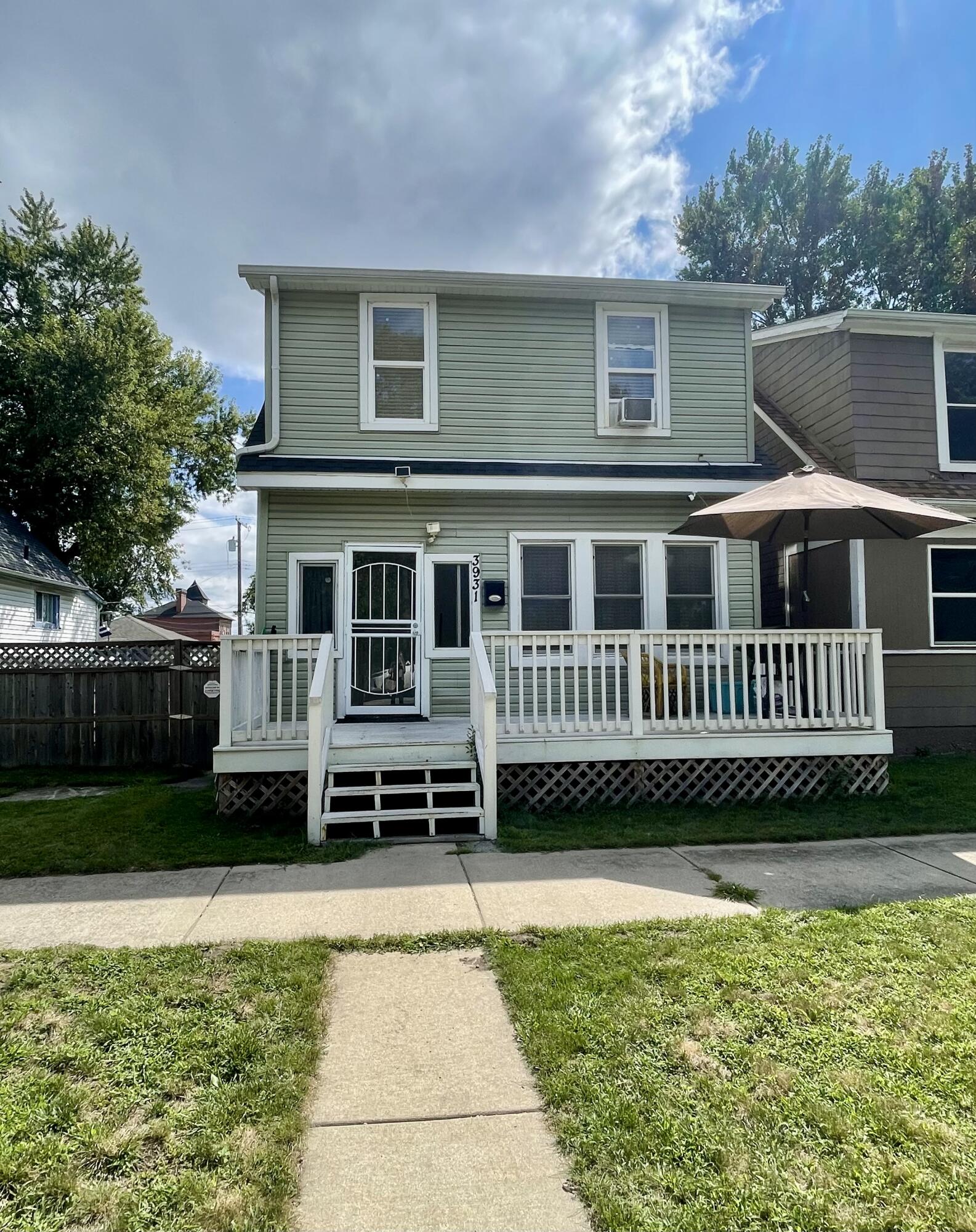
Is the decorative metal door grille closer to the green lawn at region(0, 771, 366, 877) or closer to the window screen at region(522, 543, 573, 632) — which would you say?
the window screen at region(522, 543, 573, 632)

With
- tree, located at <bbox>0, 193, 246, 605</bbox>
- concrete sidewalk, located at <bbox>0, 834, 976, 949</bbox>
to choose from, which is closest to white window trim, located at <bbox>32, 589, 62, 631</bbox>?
tree, located at <bbox>0, 193, 246, 605</bbox>

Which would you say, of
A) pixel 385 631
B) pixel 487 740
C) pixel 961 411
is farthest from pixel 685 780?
pixel 961 411

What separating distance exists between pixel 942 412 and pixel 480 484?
6832 millimetres

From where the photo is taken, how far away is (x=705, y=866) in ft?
16.1

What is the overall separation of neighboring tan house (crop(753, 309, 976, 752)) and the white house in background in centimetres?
1759

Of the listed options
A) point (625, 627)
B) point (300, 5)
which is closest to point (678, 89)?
point (300, 5)

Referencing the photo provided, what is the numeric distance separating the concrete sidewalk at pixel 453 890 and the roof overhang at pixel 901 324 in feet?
23.5

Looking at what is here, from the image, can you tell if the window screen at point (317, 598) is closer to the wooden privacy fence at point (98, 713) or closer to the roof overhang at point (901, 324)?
the wooden privacy fence at point (98, 713)

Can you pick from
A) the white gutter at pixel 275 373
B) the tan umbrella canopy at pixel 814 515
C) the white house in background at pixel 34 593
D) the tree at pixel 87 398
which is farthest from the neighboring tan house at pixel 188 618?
the tan umbrella canopy at pixel 814 515

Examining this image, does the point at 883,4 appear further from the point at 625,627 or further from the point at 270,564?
the point at 270,564

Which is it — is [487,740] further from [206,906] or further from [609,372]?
[609,372]

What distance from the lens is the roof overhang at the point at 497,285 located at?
8227 millimetres

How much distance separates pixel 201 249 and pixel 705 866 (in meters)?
13.2

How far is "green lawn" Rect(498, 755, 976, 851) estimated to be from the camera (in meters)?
5.55
